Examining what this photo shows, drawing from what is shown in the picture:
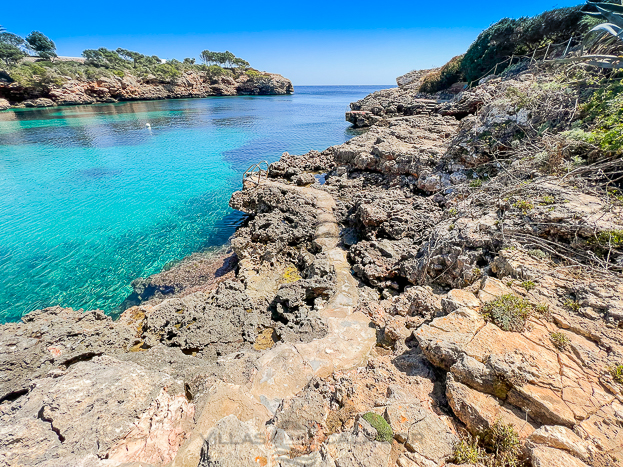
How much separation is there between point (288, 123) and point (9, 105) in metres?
61.0

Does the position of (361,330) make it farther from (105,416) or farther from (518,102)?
(518,102)

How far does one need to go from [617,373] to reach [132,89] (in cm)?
9709

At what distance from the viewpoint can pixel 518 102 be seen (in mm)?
9312

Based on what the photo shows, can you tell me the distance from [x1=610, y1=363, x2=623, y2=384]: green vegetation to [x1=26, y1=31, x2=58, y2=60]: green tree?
13479 centimetres

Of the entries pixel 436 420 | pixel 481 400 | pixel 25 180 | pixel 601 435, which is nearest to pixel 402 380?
pixel 436 420

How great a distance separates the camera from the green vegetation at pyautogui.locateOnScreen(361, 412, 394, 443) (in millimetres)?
3227

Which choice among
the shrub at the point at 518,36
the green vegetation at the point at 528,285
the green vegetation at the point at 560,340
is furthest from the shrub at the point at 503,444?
the shrub at the point at 518,36

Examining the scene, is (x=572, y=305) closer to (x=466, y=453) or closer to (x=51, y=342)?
(x=466, y=453)

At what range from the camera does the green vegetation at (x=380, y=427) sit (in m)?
3.23

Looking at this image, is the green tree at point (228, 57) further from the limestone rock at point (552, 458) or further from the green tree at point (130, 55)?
the limestone rock at point (552, 458)

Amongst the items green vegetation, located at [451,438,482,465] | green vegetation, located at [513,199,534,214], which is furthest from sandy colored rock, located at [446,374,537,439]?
green vegetation, located at [513,199,534,214]

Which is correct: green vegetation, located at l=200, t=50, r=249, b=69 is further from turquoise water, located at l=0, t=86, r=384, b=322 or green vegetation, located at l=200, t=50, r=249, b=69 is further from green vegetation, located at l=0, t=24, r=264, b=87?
turquoise water, located at l=0, t=86, r=384, b=322

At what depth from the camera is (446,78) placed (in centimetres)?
3556

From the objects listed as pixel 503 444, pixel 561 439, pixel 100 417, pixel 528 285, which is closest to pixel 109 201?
pixel 100 417
